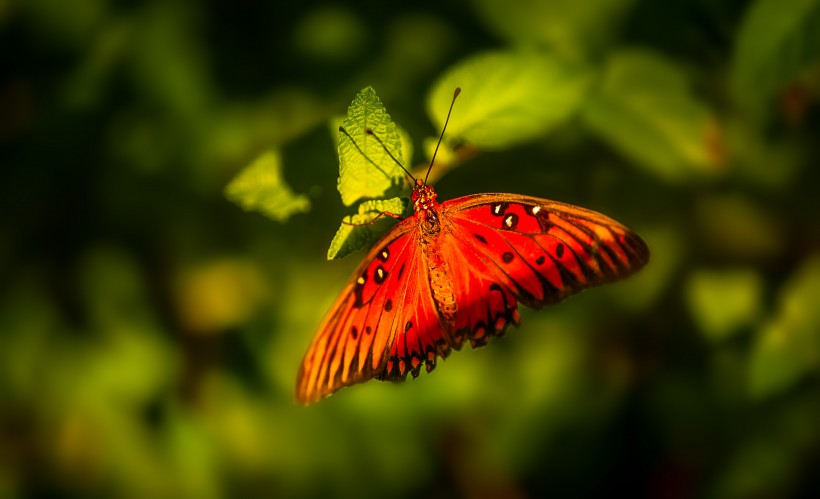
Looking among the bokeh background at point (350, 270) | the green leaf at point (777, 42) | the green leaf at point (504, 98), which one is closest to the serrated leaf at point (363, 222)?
the green leaf at point (504, 98)

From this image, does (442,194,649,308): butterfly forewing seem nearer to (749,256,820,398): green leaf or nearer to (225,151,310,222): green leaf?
(225,151,310,222): green leaf

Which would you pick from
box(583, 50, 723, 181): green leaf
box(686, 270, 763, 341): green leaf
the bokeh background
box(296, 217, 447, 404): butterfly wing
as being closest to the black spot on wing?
box(296, 217, 447, 404): butterfly wing

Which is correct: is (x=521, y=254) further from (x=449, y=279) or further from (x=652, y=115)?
(x=652, y=115)

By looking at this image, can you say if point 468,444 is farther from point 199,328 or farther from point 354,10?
point 354,10

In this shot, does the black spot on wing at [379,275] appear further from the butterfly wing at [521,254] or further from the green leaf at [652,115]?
the green leaf at [652,115]

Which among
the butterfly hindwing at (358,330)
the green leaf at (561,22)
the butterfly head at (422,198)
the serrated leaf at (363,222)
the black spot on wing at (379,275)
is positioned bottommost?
the butterfly hindwing at (358,330)

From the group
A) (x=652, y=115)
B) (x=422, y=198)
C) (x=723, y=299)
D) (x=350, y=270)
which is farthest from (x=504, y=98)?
(x=723, y=299)
